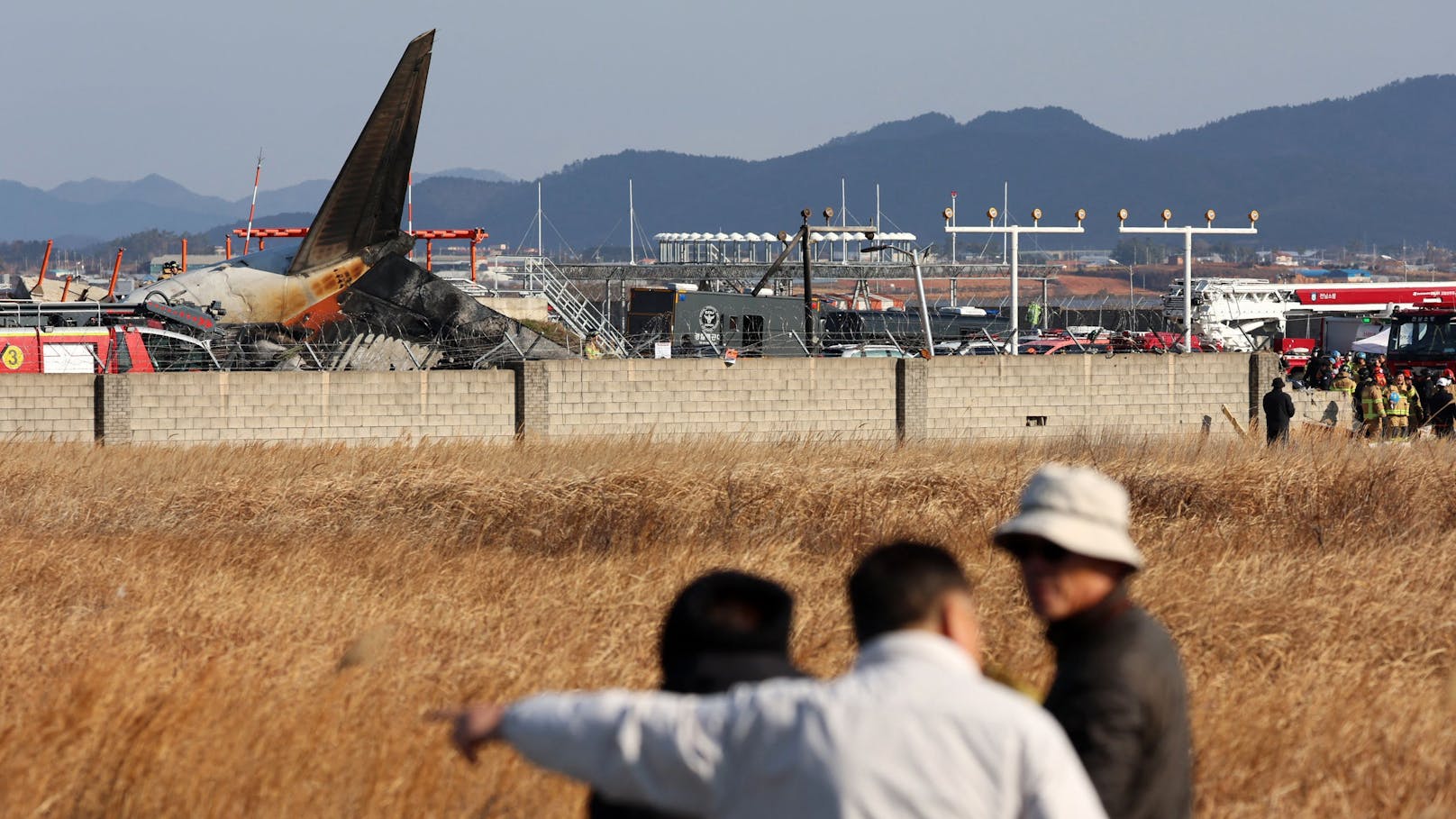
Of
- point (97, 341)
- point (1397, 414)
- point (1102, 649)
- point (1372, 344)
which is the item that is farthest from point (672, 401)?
point (1372, 344)

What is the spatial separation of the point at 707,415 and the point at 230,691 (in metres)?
25.2

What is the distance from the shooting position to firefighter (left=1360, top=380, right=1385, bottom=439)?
88.4ft

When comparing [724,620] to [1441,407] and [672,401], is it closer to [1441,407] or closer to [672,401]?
[1441,407]

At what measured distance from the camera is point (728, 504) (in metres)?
17.8

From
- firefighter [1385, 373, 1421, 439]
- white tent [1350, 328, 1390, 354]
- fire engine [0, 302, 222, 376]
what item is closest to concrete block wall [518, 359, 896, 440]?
fire engine [0, 302, 222, 376]

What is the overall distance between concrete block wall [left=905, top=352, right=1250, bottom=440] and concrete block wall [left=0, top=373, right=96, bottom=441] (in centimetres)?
1677

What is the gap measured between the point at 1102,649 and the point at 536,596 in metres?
8.21

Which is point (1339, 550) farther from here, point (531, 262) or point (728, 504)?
point (531, 262)

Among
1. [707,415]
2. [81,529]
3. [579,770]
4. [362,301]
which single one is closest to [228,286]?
[362,301]

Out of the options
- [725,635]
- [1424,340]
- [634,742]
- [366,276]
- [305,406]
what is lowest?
[634,742]

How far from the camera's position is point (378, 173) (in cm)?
4088

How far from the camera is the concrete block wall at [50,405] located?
2994 cm

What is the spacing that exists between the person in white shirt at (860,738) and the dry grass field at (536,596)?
3.45 metres

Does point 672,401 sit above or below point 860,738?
above
